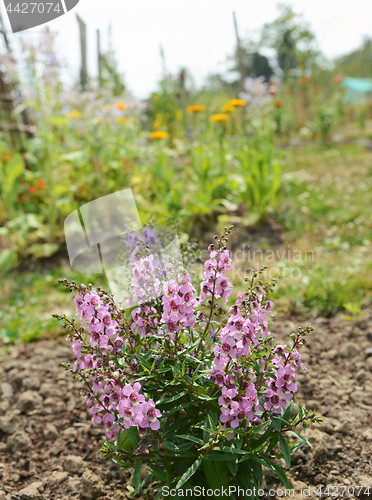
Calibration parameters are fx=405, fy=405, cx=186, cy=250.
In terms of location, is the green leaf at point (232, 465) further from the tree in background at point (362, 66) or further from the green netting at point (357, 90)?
the tree in background at point (362, 66)

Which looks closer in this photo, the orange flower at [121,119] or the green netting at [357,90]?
the orange flower at [121,119]

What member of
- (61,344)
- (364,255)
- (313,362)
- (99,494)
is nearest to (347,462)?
(313,362)

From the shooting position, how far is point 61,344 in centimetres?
270

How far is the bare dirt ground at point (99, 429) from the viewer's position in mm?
1501

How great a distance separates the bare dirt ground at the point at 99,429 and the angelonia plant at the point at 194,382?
0.92ft

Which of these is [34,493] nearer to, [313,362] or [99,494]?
[99,494]

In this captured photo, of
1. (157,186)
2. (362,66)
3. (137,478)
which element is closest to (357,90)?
(362,66)

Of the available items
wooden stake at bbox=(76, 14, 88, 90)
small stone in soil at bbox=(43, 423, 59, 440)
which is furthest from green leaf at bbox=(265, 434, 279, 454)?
wooden stake at bbox=(76, 14, 88, 90)

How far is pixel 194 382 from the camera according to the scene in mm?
1210

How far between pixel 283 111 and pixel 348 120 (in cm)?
560

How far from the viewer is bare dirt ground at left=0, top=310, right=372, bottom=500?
150 cm

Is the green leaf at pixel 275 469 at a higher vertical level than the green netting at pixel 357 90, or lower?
higher

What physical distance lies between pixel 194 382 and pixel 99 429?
35.5 inches

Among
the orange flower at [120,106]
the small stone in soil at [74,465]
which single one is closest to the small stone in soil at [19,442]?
the small stone in soil at [74,465]
